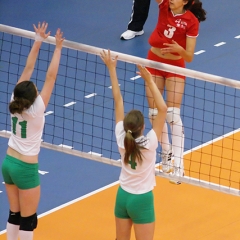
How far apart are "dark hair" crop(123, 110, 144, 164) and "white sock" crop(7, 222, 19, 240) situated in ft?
5.22

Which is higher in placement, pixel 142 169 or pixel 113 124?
pixel 142 169

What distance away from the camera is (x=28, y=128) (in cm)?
744

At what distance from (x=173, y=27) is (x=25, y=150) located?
231cm

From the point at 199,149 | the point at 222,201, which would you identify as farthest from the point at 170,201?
the point at 199,149

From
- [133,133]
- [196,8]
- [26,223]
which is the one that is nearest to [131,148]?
[133,133]

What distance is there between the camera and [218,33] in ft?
46.5

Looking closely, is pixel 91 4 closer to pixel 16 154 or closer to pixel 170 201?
pixel 170 201

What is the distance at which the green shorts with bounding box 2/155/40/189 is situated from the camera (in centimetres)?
744

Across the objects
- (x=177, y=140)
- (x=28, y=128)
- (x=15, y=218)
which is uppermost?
(x=28, y=128)

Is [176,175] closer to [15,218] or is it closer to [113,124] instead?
[15,218]

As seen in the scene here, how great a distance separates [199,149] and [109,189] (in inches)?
58.4

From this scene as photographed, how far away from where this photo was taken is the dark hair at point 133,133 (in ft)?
22.5

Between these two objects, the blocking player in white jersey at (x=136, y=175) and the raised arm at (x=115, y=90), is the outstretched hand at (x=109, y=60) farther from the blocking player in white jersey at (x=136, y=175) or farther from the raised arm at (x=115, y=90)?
the blocking player in white jersey at (x=136, y=175)

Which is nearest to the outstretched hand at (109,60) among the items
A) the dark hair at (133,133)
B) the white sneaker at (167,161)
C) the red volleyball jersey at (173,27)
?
the dark hair at (133,133)
